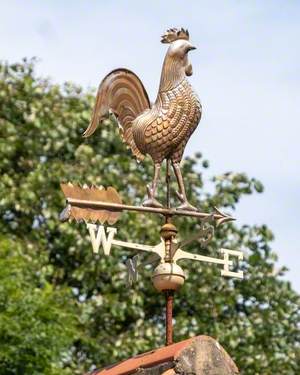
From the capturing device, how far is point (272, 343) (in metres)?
14.9

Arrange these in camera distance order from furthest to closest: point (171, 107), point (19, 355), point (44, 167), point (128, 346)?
point (44, 167) < point (128, 346) < point (19, 355) < point (171, 107)

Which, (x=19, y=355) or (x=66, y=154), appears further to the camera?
(x=66, y=154)

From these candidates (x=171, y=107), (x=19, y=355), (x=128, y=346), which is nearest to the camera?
A: (x=171, y=107)

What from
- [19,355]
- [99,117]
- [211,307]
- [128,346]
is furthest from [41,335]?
[99,117]

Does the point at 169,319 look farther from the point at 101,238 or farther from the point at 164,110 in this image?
the point at 164,110

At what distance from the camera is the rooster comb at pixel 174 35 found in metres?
5.60

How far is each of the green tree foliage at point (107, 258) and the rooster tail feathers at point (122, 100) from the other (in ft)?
26.5

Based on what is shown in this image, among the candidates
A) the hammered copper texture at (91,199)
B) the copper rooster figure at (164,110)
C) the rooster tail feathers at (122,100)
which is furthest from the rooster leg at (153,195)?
the rooster tail feathers at (122,100)

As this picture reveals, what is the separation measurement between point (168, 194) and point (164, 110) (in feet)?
1.09

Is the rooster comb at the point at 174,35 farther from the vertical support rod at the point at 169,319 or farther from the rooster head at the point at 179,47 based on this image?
the vertical support rod at the point at 169,319

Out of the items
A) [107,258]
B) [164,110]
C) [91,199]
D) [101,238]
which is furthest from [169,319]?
[107,258]

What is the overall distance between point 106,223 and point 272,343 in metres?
9.70

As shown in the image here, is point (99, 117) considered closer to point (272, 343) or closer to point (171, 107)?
point (171, 107)

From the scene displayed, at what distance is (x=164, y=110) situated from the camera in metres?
5.42
